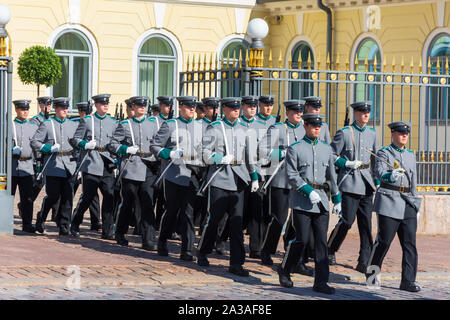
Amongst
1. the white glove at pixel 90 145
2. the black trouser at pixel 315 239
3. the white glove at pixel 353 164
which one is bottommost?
the black trouser at pixel 315 239

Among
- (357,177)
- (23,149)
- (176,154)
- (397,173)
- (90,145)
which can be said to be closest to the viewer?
(397,173)

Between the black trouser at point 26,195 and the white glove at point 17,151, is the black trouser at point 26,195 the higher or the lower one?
the lower one

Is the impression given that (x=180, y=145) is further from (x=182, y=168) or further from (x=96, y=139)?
(x=96, y=139)

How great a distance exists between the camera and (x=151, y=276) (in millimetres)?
10867

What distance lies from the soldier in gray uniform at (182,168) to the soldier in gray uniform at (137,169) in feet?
1.98

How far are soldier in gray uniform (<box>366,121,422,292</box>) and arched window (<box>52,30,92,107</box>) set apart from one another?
15.8m

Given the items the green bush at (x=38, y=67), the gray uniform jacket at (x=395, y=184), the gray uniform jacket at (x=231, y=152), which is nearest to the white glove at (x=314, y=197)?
the gray uniform jacket at (x=395, y=184)

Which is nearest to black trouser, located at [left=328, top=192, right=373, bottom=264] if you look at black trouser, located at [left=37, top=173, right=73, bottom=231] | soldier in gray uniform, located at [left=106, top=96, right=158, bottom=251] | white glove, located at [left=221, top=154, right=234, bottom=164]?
white glove, located at [left=221, top=154, right=234, bottom=164]

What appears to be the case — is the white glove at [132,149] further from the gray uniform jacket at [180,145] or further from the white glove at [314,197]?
the white glove at [314,197]

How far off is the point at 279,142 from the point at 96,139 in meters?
3.07

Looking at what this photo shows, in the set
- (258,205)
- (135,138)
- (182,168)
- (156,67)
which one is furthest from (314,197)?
(156,67)

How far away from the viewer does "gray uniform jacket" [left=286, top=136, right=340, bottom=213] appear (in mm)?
10453

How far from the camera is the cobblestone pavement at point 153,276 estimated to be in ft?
32.9

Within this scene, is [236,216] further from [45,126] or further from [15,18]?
[15,18]
